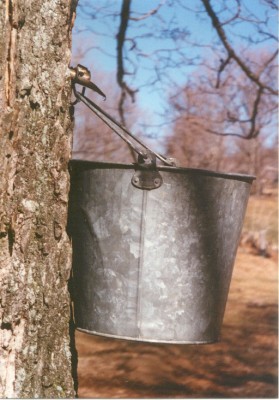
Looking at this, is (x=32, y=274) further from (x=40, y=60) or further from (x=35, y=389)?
(x=40, y=60)

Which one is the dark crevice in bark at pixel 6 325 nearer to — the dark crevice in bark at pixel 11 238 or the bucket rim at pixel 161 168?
the dark crevice in bark at pixel 11 238

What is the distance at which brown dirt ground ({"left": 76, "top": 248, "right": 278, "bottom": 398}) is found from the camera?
372cm

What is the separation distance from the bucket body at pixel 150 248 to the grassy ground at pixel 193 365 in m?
2.36

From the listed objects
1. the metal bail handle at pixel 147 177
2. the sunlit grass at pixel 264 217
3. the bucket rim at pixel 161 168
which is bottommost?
the sunlit grass at pixel 264 217

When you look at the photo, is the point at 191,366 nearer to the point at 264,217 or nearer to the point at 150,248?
the point at 150,248

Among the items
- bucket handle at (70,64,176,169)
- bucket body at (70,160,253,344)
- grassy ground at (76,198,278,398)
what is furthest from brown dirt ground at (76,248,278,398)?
bucket handle at (70,64,176,169)

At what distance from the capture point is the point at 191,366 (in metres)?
4.30

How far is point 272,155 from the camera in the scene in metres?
13.0

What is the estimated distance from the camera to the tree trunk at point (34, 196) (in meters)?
1.23

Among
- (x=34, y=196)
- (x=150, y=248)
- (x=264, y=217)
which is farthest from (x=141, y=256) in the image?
(x=264, y=217)

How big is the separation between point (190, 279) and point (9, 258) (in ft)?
1.60

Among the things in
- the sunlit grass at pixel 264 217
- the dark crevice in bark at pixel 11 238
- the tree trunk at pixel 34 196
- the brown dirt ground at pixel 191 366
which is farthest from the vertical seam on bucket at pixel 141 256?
the sunlit grass at pixel 264 217

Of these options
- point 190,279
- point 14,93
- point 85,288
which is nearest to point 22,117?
point 14,93

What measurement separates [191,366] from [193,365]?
34 millimetres
